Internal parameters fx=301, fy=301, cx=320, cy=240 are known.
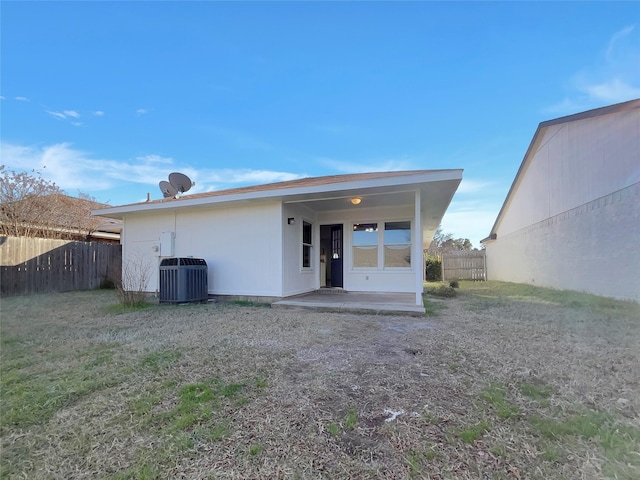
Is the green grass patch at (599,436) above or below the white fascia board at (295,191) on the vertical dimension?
below

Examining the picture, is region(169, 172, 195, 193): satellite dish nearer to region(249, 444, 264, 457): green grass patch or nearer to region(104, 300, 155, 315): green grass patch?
region(104, 300, 155, 315): green grass patch

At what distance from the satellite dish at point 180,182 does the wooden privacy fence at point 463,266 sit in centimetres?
1250

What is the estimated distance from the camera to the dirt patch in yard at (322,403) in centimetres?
161

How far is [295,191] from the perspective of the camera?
6.31 m

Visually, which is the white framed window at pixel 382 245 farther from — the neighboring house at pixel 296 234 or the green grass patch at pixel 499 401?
the green grass patch at pixel 499 401

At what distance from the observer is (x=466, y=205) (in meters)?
19.0

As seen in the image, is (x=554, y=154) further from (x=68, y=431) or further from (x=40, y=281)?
(x=40, y=281)

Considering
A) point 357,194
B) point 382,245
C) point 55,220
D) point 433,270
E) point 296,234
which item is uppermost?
point 55,220

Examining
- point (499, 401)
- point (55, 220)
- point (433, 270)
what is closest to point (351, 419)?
point (499, 401)

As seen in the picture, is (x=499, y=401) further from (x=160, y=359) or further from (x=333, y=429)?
(x=160, y=359)

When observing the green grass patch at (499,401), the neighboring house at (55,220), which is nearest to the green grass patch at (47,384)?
the green grass patch at (499,401)

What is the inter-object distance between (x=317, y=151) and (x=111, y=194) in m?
12.8

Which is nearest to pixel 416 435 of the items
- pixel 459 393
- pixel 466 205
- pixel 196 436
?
pixel 459 393

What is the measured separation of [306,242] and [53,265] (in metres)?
7.76
